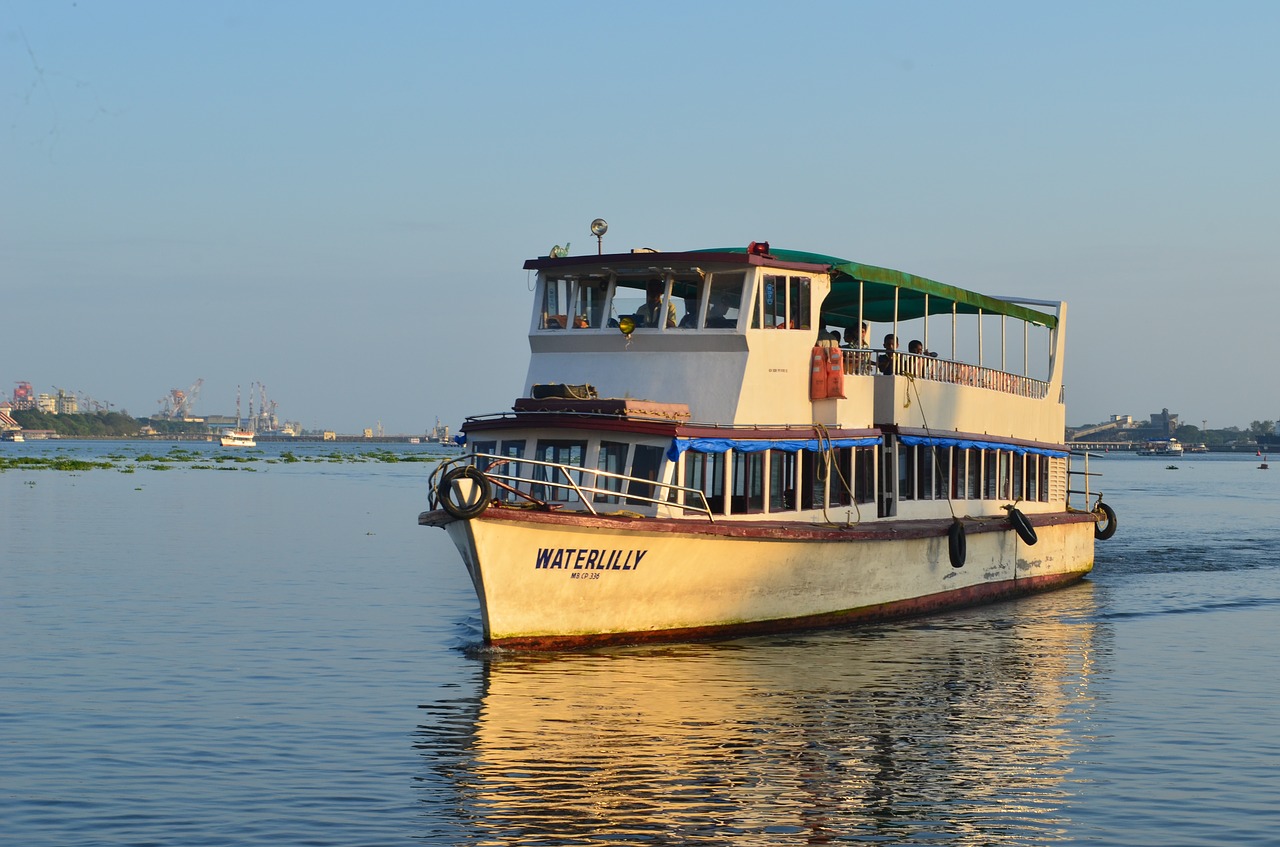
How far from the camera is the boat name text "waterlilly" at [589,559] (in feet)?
65.0

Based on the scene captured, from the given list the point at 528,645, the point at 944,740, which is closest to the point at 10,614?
the point at 528,645

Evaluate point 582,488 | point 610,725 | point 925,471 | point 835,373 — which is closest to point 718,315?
point 835,373

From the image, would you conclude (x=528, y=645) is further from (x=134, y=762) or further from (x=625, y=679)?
(x=134, y=762)

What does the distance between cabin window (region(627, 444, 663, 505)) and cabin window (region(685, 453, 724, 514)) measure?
0.52 meters

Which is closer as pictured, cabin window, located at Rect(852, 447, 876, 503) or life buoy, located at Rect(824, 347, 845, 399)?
life buoy, located at Rect(824, 347, 845, 399)

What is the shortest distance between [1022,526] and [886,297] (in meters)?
5.65

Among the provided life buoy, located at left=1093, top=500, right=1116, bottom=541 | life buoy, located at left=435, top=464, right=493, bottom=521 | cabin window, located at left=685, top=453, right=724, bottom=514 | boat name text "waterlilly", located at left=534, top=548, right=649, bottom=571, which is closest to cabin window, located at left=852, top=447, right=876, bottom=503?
cabin window, located at left=685, top=453, right=724, bottom=514

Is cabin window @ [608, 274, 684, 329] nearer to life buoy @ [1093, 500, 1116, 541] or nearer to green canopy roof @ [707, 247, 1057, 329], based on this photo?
green canopy roof @ [707, 247, 1057, 329]

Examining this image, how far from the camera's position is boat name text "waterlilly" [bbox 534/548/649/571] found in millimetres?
19797

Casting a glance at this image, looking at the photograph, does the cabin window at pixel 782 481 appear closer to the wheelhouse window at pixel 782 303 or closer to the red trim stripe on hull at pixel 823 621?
the red trim stripe on hull at pixel 823 621

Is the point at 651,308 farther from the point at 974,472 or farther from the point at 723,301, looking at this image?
the point at 974,472

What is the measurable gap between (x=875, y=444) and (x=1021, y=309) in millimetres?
8854

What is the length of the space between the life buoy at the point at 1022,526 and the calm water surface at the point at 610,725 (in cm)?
146

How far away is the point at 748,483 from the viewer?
2283 cm
